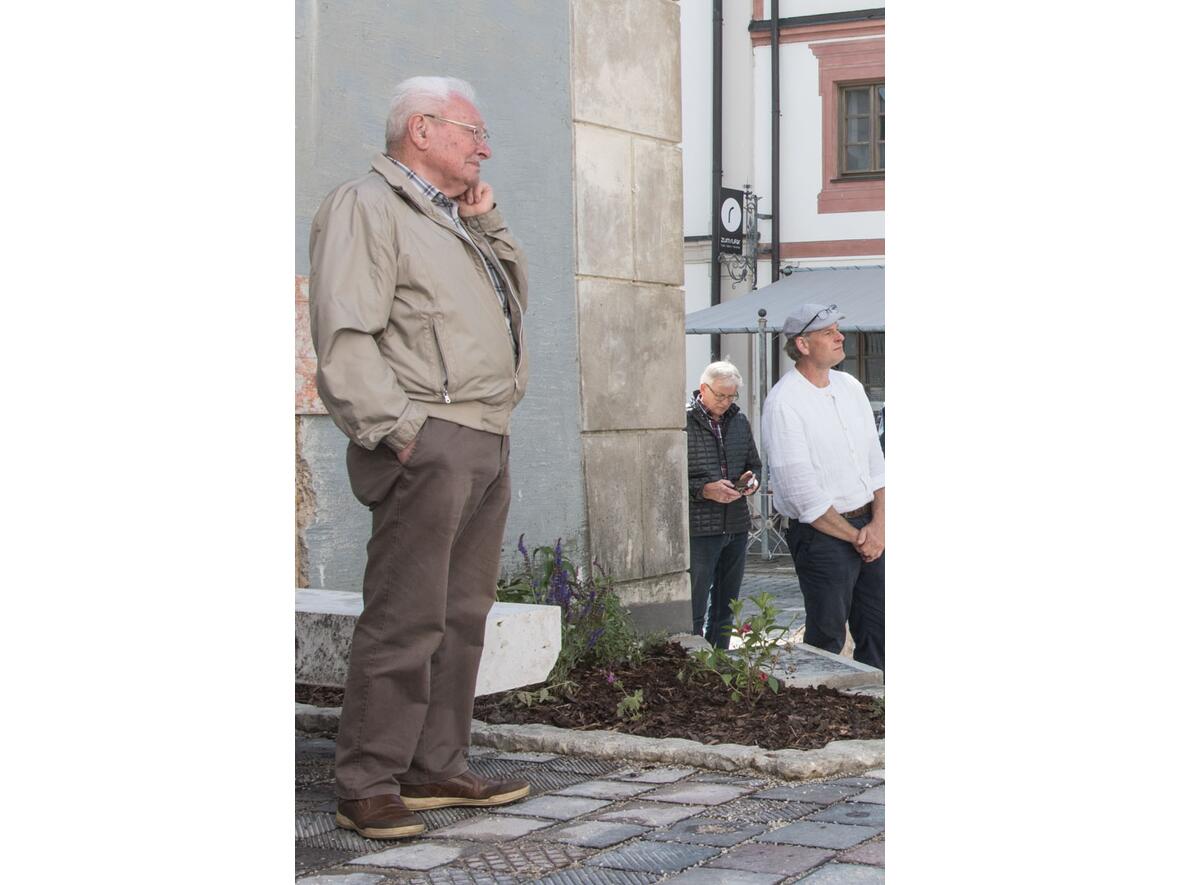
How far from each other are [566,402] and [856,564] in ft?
4.25

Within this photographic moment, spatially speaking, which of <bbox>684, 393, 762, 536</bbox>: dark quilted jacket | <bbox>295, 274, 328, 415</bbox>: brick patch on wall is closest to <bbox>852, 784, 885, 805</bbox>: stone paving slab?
<bbox>295, 274, 328, 415</bbox>: brick patch on wall

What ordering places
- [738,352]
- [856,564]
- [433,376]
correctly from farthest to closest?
[738,352]
[856,564]
[433,376]

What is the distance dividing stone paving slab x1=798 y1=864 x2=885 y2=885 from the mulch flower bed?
129 centimetres

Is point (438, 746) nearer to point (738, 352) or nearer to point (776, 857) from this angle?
point (776, 857)

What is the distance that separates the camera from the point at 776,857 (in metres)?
3.81

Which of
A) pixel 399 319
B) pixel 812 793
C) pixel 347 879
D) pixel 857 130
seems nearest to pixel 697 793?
pixel 812 793

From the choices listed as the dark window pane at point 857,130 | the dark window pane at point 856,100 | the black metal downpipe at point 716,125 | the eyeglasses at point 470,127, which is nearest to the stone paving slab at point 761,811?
the eyeglasses at point 470,127

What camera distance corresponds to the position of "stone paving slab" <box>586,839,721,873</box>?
3771 millimetres

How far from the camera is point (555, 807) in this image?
4387 mm

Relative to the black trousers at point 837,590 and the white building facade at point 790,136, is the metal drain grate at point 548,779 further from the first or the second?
the white building facade at point 790,136

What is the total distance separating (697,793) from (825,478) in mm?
2372

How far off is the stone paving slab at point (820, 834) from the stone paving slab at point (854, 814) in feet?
0.14

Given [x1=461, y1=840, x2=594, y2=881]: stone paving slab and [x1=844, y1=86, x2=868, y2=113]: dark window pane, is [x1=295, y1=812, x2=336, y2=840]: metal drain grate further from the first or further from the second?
[x1=844, y1=86, x2=868, y2=113]: dark window pane
